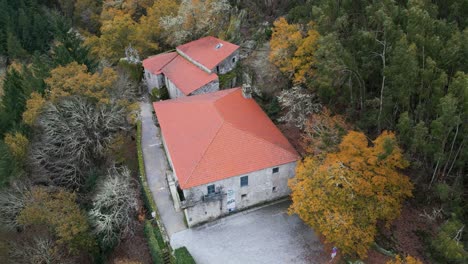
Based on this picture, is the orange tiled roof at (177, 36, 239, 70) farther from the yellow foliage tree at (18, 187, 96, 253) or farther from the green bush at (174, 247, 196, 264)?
the green bush at (174, 247, 196, 264)

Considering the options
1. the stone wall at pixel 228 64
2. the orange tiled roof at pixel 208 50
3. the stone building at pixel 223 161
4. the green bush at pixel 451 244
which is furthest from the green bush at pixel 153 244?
the stone wall at pixel 228 64

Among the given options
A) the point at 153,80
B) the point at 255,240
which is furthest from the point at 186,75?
the point at 255,240

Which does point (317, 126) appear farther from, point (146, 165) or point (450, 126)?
point (146, 165)

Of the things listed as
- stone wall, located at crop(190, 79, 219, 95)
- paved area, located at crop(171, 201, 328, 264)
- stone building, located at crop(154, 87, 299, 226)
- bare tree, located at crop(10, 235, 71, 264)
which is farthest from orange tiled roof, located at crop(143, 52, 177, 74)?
bare tree, located at crop(10, 235, 71, 264)

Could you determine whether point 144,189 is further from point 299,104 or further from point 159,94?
point 159,94

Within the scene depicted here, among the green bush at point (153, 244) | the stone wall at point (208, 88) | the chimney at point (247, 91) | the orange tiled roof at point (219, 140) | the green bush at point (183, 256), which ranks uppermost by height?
the chimney at point (247, 91)

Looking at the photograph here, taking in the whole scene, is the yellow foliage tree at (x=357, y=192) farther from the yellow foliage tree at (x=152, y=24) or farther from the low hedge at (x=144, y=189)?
the yellow foliage tree at (x=152, y=24)

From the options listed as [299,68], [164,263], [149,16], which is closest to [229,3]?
[149,16]
